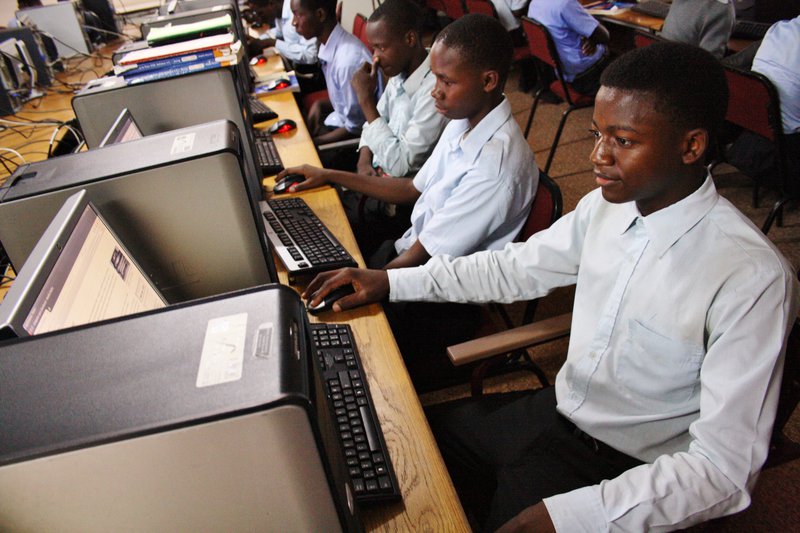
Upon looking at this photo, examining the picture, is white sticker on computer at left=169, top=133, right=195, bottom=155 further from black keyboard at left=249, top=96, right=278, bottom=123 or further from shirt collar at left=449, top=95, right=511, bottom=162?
black keyboard at left=249, top=96, right=278, bottom=123

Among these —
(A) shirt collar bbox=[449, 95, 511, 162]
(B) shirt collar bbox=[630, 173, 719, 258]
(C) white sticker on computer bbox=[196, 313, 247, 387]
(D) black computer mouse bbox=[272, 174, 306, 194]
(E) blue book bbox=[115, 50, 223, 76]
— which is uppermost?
(C) white sticker on computer bbox=[196, 313, 247, 387]

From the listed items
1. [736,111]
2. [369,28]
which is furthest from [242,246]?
[736,111]

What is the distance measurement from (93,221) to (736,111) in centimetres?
212

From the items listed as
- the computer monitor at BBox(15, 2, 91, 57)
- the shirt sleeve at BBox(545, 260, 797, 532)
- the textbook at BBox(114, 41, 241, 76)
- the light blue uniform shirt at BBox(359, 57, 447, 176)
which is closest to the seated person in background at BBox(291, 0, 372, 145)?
the light blue uniform shirt at BBox(359, 57, 447, 176)

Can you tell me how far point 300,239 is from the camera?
1.54m

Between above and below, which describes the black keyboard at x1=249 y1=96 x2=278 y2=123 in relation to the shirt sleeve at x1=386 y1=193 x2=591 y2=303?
below

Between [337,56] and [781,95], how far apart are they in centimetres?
186

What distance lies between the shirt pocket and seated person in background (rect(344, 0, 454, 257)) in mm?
1215

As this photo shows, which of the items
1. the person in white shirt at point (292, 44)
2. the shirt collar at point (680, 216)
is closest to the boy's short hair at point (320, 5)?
the person in white shirt at point (292, 44)

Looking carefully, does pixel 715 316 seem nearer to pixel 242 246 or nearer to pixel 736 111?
pixel 242 246

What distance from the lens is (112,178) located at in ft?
3.36

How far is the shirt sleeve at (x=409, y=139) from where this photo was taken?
2.07m

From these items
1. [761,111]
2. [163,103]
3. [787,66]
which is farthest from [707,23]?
[163,103]

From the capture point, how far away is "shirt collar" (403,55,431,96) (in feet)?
6.97
